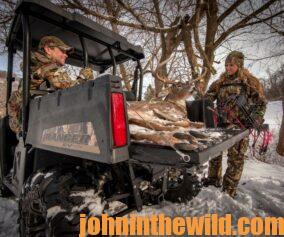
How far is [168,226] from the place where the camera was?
262 centimetres

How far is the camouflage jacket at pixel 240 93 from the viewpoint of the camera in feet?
11.7

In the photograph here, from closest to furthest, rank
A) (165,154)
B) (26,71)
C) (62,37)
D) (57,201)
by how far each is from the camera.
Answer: (165,154) → (57,201) → (26,71) → (62,37)

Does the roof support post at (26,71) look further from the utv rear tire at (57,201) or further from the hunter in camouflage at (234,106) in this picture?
the hunter in camouflage at (234,106)

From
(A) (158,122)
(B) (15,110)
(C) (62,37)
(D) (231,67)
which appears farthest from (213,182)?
(C) (62,37)

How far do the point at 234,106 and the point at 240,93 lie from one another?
0.71 feet

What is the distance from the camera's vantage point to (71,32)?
3283mm

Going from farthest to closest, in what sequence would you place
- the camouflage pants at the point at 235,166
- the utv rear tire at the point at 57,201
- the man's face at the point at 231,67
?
the man's face at the point at 231,67 → the camouflage pants at the point at 235,166 → the utv rear tire at the point at 57,201

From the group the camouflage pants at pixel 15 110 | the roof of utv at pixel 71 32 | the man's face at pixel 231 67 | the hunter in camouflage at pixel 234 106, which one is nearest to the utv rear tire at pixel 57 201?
the camouflage pants at pixel 15 110

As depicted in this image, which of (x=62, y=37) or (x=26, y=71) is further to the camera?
(x=62, y=37)

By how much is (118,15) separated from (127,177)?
7.05 m

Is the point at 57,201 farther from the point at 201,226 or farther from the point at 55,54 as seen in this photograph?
the point at 55,54

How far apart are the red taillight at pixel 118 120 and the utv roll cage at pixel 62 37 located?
1320 mm

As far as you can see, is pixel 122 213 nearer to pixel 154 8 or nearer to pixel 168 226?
pixel 168 226

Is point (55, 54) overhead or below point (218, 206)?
overhead
